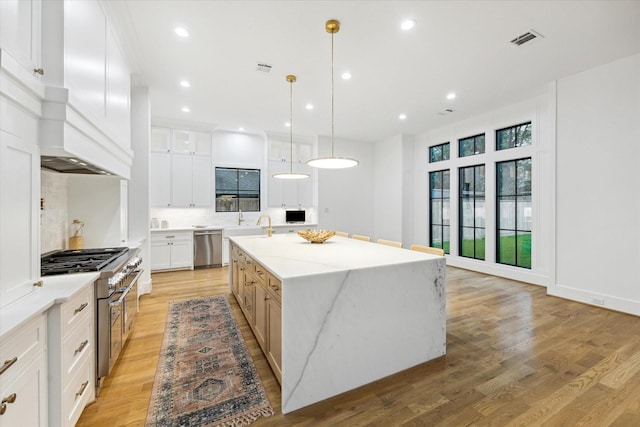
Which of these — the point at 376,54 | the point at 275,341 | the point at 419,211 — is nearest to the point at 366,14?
the point at 376,54

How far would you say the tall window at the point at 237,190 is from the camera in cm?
648

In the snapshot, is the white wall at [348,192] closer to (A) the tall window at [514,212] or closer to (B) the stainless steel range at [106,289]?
(A) the tall window at [514,212]

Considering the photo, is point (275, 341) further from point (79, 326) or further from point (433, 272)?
point (433, 272)

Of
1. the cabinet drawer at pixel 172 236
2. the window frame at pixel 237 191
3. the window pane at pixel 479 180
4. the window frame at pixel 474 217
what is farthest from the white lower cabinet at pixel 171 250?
the window pane at pixel 479 180

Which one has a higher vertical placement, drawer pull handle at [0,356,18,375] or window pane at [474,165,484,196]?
window pane at [474,165,484,196]

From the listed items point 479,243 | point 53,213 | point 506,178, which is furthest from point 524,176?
point 53,213

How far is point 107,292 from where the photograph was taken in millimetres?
1961

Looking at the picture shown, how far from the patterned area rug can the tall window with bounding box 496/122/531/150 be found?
219 inches

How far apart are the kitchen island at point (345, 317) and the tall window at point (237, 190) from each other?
438 centimetres

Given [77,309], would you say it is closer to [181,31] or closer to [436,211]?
[181,31]

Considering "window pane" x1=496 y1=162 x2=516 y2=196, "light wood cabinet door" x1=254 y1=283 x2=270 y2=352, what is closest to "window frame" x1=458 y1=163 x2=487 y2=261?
"window pane" x1=496 y1=162 x2=516 y2=196

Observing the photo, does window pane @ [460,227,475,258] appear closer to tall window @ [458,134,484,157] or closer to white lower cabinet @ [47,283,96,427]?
tall window @ [458,134,484,157]

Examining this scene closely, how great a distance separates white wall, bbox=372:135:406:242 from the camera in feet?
23.0

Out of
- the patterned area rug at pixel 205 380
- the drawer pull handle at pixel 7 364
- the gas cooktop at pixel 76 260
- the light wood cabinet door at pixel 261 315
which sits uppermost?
the gas cooktop at pixel 76 260
